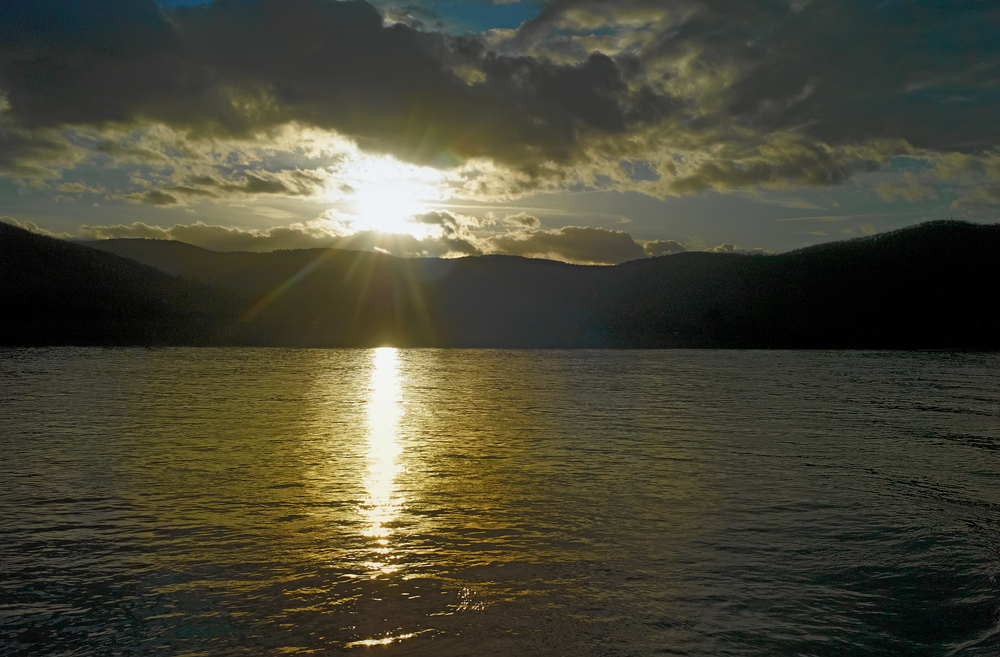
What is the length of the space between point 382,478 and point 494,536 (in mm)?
6021

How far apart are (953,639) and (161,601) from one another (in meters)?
11.1

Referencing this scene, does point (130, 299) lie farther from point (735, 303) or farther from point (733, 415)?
point (735, 303)

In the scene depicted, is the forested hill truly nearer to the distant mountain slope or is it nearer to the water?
the distant mountain slope

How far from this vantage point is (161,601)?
10250mm

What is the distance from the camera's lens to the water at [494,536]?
31.2 ft

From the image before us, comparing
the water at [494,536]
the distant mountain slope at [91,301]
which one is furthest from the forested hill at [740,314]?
the water at [494,536]

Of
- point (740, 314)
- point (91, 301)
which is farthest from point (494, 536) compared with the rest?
point (740, 314)

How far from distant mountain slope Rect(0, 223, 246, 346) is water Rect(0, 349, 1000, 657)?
313 feet

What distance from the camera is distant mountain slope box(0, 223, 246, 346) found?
370 ft

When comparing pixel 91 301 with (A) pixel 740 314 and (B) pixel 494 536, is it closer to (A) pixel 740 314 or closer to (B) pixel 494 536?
(B) pixel 494 536

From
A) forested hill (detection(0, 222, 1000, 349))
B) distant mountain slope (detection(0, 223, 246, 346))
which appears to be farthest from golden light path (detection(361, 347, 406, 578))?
forested hill (detection(0, 222, 1000, 349))

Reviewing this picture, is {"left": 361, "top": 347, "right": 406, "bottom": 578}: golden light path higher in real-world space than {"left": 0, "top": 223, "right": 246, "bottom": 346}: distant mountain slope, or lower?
lower

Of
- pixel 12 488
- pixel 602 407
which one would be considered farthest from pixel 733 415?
pixel 12 488

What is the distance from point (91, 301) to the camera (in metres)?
126
